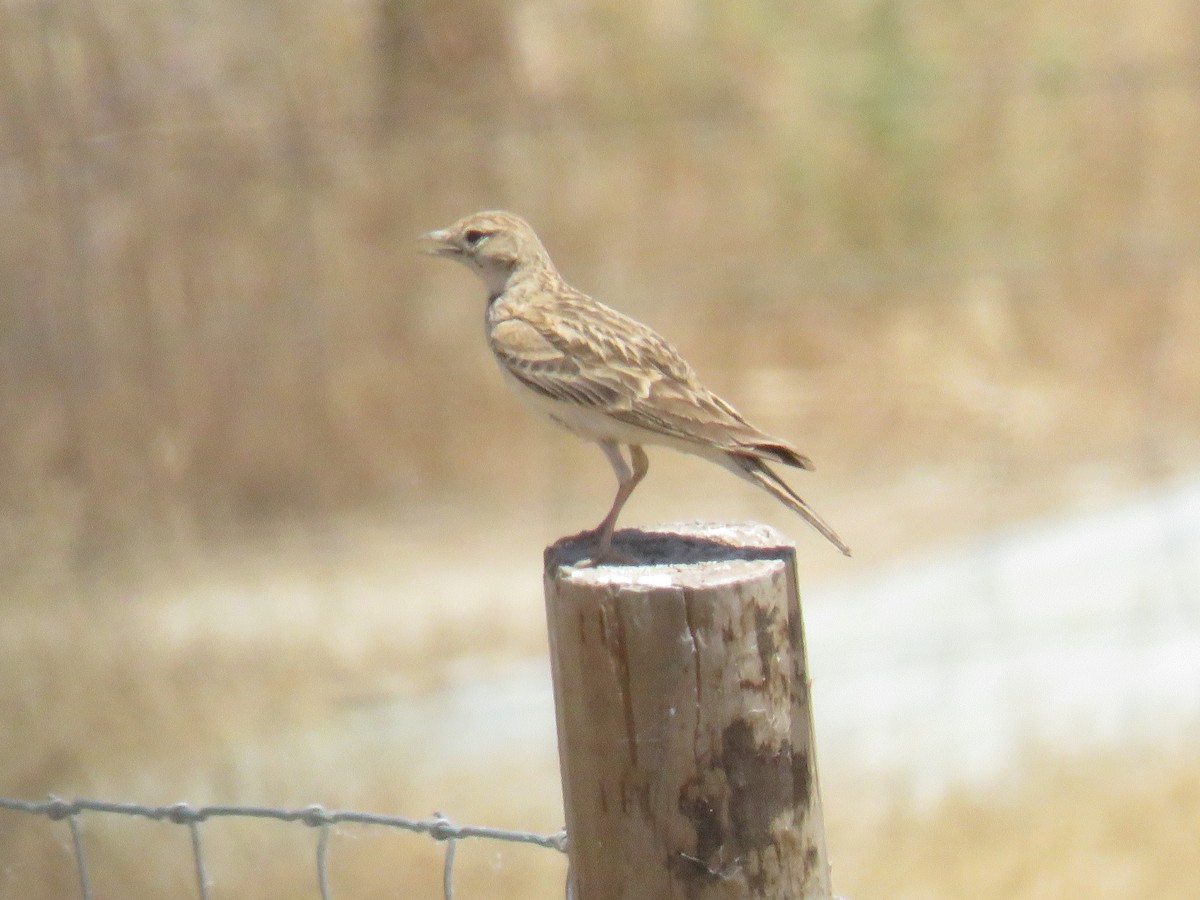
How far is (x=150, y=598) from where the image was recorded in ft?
30.3

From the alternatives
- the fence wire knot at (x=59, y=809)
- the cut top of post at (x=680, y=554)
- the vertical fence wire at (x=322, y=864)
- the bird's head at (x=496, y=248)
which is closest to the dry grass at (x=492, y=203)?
the bird's head at (x=496, y=248)

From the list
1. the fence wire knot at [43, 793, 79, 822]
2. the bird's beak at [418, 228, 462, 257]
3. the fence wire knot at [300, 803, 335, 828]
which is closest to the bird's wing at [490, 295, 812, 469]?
the bird's beak at [418, 228, 462, 257]

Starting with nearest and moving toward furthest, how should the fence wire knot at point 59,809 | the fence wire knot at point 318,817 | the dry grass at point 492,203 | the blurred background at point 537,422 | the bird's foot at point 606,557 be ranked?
the bird's foot at point 606,557
the fence wire knot at point 318,817
the fence wire knot at point 59,809
the blurred background at point 537,422
the dry grass at point 492,203

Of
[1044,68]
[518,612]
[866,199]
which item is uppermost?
[1044,68]

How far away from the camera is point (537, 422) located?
33.0ft

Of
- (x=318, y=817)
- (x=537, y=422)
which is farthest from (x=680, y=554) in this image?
(x=537, y=422)

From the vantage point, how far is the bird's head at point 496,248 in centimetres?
453

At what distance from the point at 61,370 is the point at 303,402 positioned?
154 cm

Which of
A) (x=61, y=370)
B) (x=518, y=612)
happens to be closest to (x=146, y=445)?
(x=61, y=370)

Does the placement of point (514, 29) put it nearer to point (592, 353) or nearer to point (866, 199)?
point (866, 199)

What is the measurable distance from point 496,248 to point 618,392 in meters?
0.96

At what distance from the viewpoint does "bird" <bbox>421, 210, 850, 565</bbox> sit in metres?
3.55

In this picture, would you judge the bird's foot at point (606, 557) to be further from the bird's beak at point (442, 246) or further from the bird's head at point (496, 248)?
the bird's beak at point (442, 246)

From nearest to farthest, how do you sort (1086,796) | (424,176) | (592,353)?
(592,353) < (1086,796) < (424,176)
